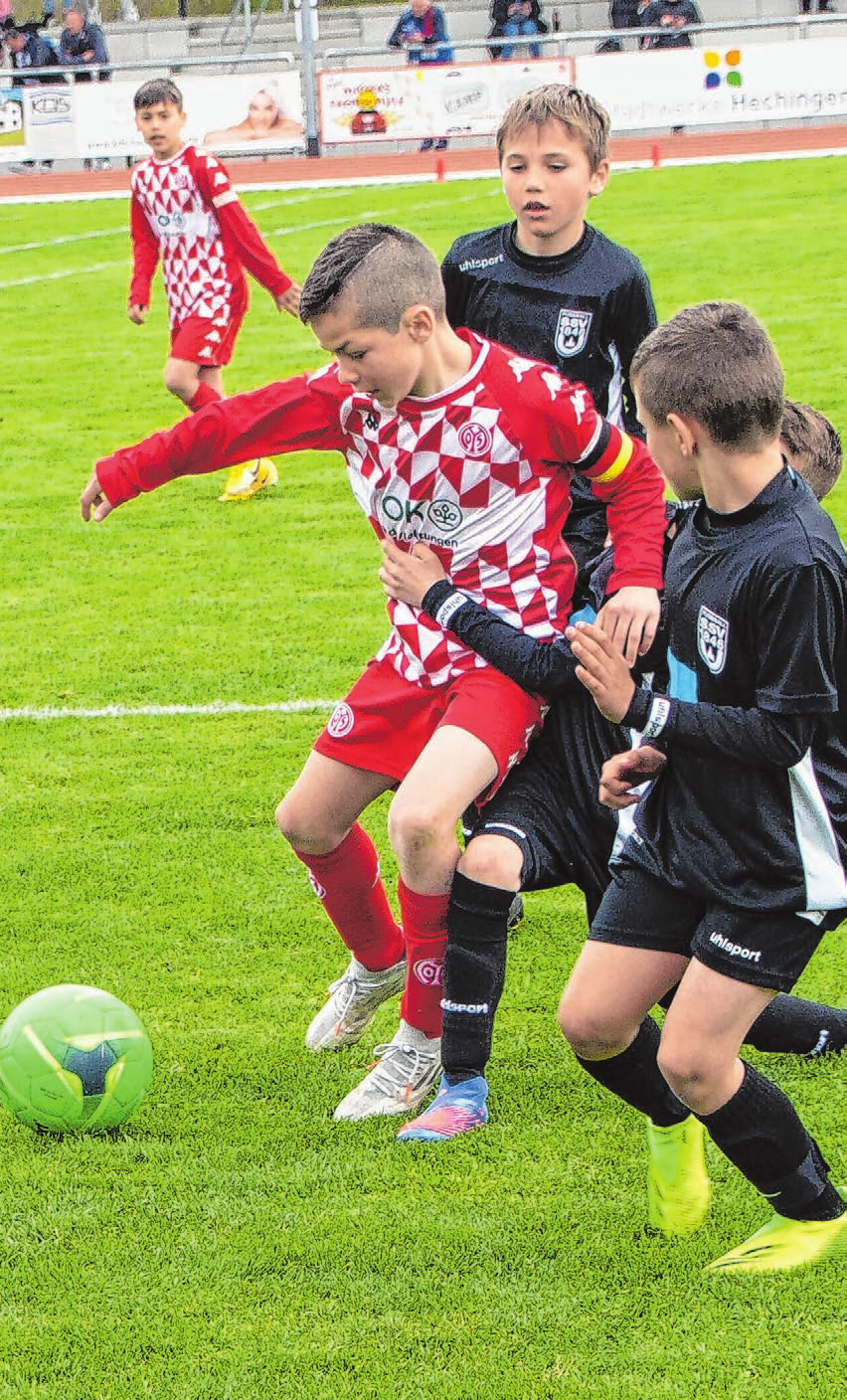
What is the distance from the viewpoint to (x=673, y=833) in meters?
3.00

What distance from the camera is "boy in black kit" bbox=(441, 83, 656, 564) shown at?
4.10 metres

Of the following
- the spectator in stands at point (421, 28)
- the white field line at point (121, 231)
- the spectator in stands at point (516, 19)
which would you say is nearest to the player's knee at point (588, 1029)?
the white field line at point (121, 231)

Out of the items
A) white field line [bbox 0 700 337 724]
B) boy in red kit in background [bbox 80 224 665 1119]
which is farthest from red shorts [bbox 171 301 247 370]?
boy in red kit in background [bbox 80 224 665 1119]

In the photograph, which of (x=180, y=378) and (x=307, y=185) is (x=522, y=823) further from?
(x=307, y=185)

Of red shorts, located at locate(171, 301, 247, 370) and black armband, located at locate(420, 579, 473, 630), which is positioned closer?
black armband, located at locate(420, 579, 473, 630)

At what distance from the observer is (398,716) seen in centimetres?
378

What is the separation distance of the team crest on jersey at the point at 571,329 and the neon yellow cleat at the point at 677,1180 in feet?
6.13

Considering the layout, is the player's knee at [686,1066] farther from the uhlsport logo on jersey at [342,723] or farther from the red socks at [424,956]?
the uhlsport logo on jersey at [342,723]

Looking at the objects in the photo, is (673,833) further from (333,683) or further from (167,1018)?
(333,683)

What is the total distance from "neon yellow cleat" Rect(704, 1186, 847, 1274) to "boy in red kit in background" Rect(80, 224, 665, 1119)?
0.89 metres

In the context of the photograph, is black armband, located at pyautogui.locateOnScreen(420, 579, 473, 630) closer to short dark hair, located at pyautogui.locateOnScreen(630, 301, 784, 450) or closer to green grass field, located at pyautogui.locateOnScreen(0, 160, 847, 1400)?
short dark hair, located at pyautogui.locateOnScreen(630, 301, 784, 450)

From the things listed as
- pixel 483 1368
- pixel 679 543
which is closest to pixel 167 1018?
pixel 483 1368

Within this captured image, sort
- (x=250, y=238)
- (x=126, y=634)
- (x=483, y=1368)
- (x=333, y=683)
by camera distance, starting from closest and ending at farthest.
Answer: (x=483, y=1368), (x=333, y=683), (x=126, y=634), (x=250, y=238)

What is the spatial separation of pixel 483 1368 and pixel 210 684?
397cm
